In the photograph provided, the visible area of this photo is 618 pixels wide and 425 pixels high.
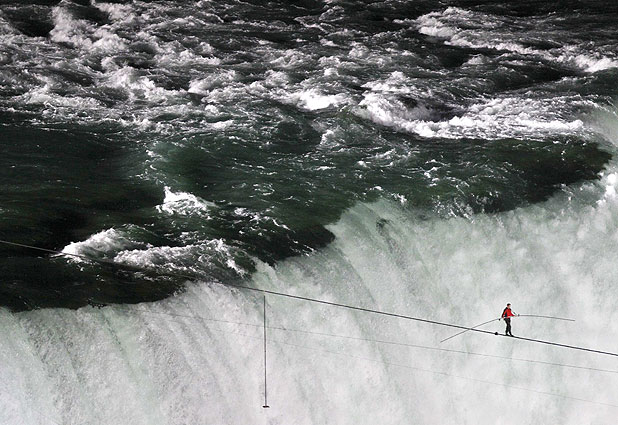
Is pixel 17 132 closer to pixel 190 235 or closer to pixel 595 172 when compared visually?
pixel 190 235

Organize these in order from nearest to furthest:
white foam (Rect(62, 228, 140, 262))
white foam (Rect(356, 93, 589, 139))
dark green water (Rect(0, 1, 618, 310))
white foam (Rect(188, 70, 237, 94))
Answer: white foam (Rect(62, 228, 140, 262)) → dark green water (Rect(0, 1, 618, 310)) → white foam (Rect(356, 93, 589, 139)) → white foam (Rect(188, 70, 237, 94))

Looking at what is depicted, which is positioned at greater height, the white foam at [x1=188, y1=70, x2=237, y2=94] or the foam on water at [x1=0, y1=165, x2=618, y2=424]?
the white foam at [x1=188, y1=70, x2=237, y2=94]

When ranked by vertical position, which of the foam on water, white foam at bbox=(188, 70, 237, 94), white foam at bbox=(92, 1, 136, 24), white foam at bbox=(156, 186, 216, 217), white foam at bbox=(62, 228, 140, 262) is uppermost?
white foam at bbox=(92, 1, 136, 24)

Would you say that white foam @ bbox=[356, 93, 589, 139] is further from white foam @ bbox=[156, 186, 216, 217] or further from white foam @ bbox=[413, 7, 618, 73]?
white foam @ bbox=[156, 186, 216, 217]

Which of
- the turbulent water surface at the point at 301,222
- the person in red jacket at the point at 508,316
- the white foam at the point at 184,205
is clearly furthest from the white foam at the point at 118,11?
the person in red jacket at the point at 508,316

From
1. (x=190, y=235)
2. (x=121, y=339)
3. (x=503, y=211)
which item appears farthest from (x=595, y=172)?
(x=121, y=339)

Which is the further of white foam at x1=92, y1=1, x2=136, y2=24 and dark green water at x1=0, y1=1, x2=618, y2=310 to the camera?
white foam at x1=92, y1=1, x2=136, y2=24

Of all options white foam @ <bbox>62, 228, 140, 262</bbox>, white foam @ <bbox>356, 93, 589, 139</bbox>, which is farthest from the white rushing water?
white foam @ <bbox>356, 93, 589, 139</bbox>
